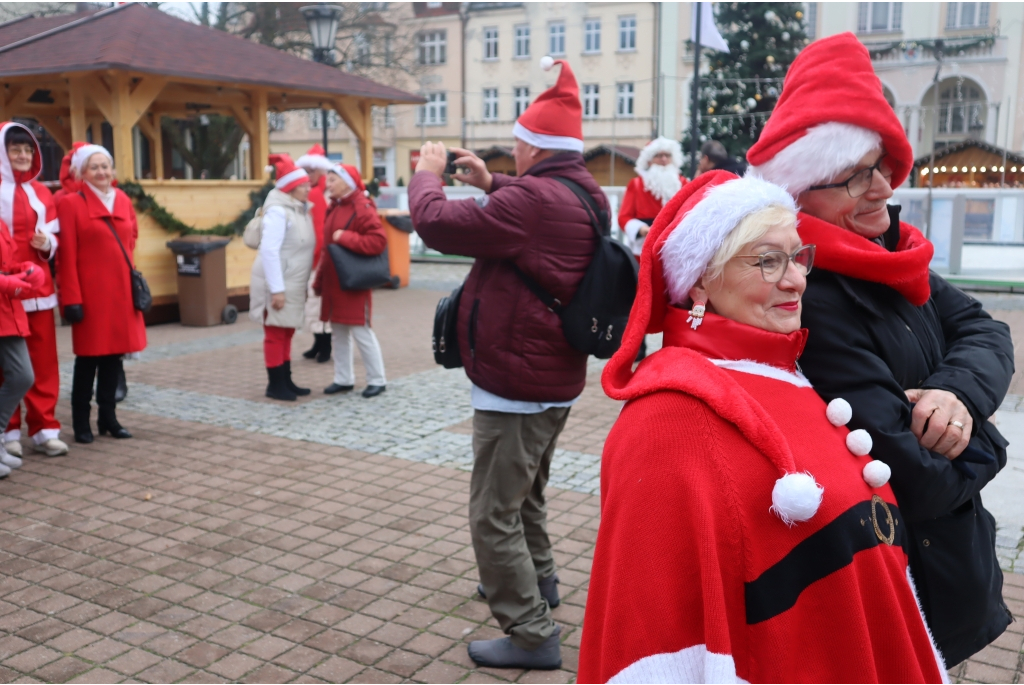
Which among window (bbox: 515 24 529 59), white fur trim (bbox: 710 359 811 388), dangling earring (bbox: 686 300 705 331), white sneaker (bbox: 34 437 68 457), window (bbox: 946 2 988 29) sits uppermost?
window (bbox: 515 24 529 59)

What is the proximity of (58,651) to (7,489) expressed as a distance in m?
2.37

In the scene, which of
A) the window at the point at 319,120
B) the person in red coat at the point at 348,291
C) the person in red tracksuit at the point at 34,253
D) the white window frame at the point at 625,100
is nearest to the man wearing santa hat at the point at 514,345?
the person in red tracksuit at the point at 34,253

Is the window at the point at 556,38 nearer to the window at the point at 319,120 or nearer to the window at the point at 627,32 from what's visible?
the window at the point at 627,32

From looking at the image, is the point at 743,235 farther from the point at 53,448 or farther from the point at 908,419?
the point at 53,448

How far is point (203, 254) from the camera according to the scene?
12242mm

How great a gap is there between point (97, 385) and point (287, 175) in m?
2.40

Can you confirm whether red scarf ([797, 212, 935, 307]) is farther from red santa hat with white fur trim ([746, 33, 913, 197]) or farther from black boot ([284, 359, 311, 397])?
black boot ([284, 359, 311, 397])

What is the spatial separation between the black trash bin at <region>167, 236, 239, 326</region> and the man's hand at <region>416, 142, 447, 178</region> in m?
9.43

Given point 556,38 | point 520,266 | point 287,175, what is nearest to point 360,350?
point 287,175

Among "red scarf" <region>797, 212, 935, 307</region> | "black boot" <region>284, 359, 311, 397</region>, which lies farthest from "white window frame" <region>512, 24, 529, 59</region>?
"red scarf" <region>797, 212, 935, 307</region>

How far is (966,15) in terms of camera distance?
33.1 meters

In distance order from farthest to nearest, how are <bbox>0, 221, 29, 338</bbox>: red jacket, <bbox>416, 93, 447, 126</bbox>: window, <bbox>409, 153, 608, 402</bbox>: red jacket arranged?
<bbox>416, 93, 447, 126</bbox>: window < <bbox>0, 221, 29, 338</bbox>: red jacket < <bbox>409, 153, 608, 402</bbox>: red jacket

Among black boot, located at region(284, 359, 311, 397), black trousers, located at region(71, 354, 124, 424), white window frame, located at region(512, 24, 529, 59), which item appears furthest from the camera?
white window frame, located at region(512, 24, 529, 59)

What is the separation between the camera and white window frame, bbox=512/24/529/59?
4262 centimetres
